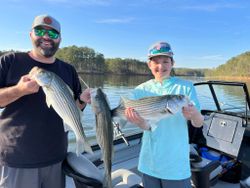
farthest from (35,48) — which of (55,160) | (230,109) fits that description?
(230,109)

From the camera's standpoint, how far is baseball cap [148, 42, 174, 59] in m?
2.67

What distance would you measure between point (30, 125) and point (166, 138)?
1.19 metres

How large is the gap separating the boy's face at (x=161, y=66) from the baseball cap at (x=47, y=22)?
92 cm

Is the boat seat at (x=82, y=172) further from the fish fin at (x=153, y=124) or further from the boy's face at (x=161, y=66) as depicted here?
the boy's face at (x=161, y=66)

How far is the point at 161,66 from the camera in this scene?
2.70 m

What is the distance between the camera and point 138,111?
2.44 meters

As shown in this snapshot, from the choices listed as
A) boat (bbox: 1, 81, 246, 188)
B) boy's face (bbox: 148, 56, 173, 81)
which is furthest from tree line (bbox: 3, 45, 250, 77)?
boy's face (bbox: 148, 56, 173, 81)

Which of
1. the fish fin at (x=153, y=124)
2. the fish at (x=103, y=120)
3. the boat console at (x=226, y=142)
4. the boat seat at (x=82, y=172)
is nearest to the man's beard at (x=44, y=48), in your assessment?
the fish at (x=103, y=120)

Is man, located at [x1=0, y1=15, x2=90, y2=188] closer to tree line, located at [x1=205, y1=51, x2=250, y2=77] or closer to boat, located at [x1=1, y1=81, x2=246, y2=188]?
boat, located at [x1=1, y1=81, x2=246, y2=188]

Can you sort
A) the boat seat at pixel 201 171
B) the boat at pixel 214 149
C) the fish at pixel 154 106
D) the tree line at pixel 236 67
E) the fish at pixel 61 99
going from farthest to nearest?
the tree line at pixel 236 67
the boat at pixel 214 149
the boat seat at pixel 201 171
the fish at pixel 154 106
the fish at pixel 61 99

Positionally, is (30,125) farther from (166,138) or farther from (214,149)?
(214,149)

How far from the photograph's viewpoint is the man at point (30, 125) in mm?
2611

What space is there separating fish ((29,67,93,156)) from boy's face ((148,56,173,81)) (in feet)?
2.66

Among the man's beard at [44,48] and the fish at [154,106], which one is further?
the man's beard at [44,48]
